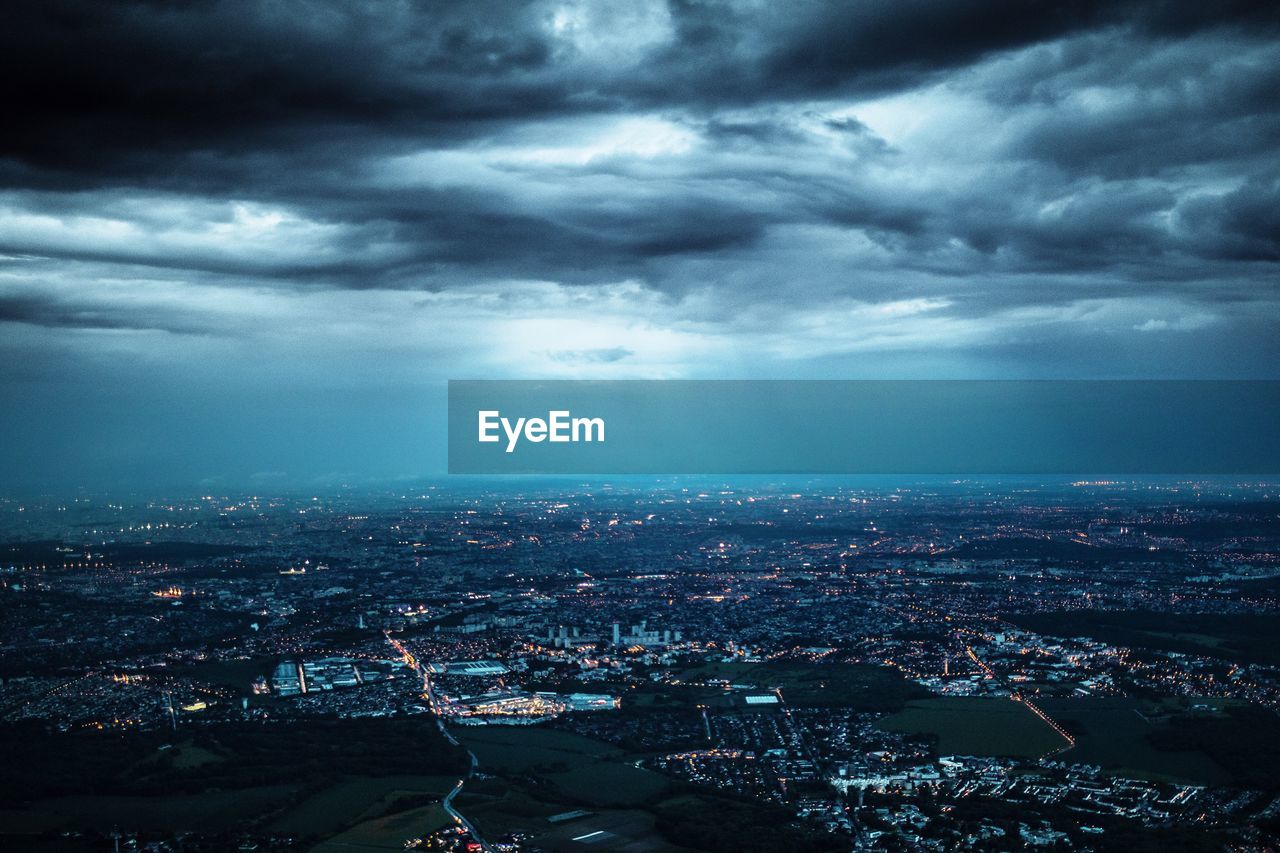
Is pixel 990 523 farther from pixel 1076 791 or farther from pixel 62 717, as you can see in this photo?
pixel 62 717

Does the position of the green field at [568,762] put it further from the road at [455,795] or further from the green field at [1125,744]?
the green field at [1125,744]

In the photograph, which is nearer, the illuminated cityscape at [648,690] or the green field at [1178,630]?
the illuminated cityscape at [648,690]

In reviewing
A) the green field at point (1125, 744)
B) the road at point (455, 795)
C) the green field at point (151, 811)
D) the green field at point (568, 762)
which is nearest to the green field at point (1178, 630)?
the green field at point (1125, 744)

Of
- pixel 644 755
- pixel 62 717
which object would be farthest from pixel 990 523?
pixel 62 717

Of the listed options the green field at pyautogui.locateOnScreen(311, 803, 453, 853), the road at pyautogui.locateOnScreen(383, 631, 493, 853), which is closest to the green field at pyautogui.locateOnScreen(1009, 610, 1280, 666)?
the road at pyautogui.locateOnScreen(383, 631, 493, 853)

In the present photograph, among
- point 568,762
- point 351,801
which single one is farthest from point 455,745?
point 351,801

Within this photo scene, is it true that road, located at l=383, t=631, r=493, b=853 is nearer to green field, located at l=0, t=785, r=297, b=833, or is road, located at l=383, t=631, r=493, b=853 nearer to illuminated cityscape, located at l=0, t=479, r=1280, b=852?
illuminated cityscape, located at l=0, t=479, r=1280, b=852
